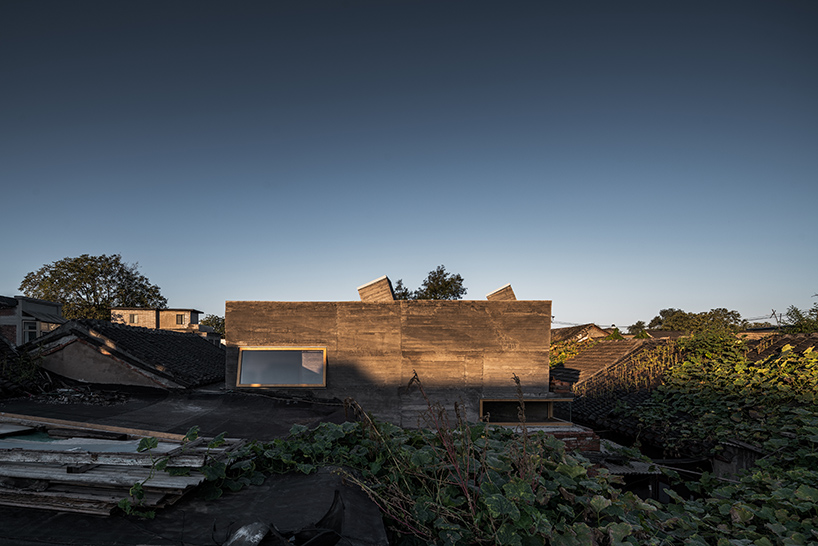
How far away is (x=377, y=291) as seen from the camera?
1084 centimetres

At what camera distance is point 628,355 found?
570 inches

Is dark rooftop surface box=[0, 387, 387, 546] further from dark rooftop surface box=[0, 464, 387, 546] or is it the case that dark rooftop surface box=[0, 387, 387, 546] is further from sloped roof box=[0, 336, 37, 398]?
sloped roof box=[0, 336, 37, 398]

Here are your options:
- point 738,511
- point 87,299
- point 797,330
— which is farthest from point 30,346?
point 87,299

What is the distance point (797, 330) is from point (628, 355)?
6978 mm

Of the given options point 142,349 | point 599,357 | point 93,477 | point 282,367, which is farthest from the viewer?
point 599,357

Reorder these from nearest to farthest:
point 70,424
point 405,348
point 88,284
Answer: point 70,424, point 405,348, point 88,284

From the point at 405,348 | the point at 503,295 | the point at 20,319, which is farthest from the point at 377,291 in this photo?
the point at 20,319

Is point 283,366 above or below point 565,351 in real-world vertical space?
above

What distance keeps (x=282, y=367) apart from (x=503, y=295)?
6.48 metres

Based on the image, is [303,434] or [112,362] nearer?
[303,434]

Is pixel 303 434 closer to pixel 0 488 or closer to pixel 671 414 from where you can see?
pixel 0 488

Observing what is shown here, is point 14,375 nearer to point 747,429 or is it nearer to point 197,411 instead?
point 197,411

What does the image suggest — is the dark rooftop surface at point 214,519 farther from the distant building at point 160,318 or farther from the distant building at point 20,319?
the distant building at point 160,318

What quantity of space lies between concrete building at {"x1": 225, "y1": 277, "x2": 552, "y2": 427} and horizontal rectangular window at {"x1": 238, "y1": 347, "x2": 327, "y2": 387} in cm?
3
